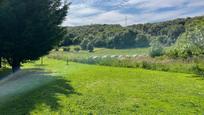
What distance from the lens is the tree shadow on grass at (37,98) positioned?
573 inches

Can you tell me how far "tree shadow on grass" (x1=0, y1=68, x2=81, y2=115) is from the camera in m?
14.6

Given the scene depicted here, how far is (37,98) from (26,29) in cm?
984

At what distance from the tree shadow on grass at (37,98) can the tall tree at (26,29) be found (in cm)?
496

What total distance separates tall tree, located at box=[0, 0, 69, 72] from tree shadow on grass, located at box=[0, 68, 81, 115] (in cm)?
496

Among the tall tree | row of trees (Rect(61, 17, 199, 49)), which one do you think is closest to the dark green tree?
row of trees (Rect(61, 17, 199, 49))

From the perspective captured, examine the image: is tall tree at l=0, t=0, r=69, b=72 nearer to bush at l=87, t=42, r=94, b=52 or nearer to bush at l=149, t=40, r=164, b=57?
bush at l=149, t=40, r=164, b=57

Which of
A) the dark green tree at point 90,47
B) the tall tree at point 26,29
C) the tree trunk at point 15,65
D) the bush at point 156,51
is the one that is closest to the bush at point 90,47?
the dark green tree at point 90,47

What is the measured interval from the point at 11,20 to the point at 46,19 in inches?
111

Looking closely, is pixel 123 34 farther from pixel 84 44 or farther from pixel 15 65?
pixel 15 65

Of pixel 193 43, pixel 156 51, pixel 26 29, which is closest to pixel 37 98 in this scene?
pixel 26 29

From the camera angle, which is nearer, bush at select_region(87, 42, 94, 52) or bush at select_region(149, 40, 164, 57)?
bush at select_region(149, 40, 164, 57)

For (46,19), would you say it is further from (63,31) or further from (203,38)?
(203,38)

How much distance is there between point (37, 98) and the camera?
17.3 m

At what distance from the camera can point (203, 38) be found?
3275cm
